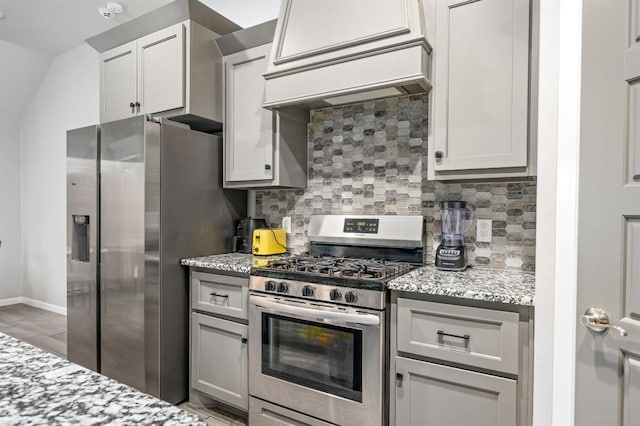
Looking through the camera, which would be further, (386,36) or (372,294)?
(386,36)

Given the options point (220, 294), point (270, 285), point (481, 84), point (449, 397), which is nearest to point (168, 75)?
point (220, 294)

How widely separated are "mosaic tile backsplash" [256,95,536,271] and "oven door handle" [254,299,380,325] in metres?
0.73

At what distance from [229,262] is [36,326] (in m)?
3.17

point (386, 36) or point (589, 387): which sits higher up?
point (386, 36)

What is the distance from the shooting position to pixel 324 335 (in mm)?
1922

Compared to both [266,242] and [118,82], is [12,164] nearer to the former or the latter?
[118,82]

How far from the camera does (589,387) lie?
1.34 m

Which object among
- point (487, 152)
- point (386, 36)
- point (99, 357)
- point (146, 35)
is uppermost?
point (146, 35)

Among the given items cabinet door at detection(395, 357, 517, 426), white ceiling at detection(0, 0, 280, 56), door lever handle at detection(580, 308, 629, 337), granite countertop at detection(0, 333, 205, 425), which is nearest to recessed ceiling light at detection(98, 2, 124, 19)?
white ceiling at detection(0, 0, 280, 56)

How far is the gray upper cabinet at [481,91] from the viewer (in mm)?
1760

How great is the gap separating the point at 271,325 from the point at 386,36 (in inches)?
64.5

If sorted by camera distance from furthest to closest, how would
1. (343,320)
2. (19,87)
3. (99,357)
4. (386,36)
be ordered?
1. (19,87)
2. (99,357)
3. (386,36)
4. (343,320)

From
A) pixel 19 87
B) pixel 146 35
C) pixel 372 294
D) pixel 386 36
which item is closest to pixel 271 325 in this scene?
pixel 372 294

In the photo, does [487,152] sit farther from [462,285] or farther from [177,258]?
[177,258]
